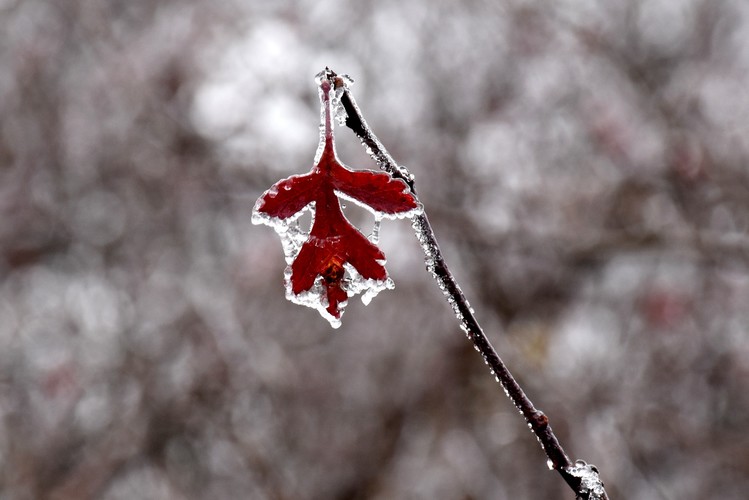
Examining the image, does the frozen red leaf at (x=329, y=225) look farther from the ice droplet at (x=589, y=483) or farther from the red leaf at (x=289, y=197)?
the ice droplet at (x=589, y=483)

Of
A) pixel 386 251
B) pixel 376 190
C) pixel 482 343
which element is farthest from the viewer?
pixel 386 251

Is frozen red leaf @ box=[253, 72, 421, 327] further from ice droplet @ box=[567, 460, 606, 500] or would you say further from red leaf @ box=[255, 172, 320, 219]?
ice droplet @ box=[567, 460, 606, 500]

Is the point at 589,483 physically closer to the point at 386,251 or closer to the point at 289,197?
the point at 289,197

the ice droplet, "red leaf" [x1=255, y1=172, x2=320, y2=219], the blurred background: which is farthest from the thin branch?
the blurred background

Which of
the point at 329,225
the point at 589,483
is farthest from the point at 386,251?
the point at 589,483

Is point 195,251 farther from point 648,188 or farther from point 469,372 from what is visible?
point 648,188

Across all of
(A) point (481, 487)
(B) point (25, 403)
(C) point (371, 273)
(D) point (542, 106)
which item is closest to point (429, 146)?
(D) point (542, 106)

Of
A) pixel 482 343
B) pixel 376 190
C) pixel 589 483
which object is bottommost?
pixel 589 483

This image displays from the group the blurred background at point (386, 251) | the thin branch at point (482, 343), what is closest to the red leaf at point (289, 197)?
the thin branch at point (482, 343)
